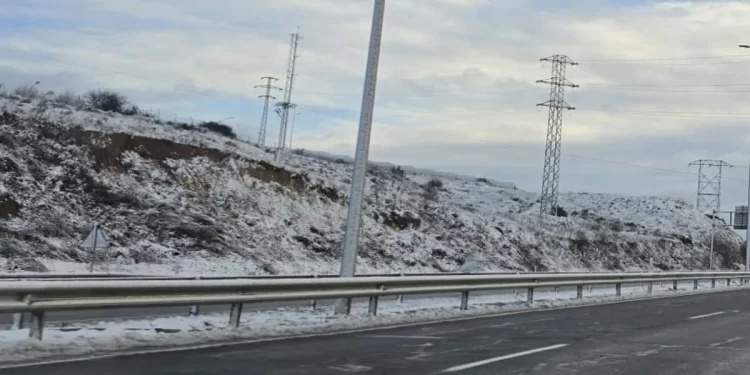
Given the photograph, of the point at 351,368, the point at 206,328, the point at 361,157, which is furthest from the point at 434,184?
the point at 351,368

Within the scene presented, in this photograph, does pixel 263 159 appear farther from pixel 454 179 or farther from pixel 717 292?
pixel 454 179

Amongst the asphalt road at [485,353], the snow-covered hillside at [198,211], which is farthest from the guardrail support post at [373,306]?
the snow-covered hillside at [198,211]

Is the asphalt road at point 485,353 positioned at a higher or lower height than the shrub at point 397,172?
lower

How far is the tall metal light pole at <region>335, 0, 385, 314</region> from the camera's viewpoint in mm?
16844

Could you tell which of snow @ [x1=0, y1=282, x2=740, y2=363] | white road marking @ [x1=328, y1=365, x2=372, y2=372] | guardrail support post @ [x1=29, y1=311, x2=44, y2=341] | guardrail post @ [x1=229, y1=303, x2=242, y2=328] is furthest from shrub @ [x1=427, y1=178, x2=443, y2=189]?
guardrail support post @ [x1=29, y1=311, x2=44, y2=341]

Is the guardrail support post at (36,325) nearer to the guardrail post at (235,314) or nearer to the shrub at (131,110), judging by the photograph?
the guardrail post at (235,314)

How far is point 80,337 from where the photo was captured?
11.2m

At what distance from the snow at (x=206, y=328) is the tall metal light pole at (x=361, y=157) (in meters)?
0.99

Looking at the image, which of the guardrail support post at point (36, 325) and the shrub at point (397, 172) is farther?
the shrub at point (397, 172)

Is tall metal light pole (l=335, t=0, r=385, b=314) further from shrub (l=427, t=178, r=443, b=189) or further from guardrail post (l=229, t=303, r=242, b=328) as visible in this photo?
shrub (l=427, t=178, r=443, b=189)

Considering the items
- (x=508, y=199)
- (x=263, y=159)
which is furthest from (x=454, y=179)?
(x=263, y=159)

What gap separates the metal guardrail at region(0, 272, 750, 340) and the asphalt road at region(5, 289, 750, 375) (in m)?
1.18

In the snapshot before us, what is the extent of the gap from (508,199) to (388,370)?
82.3 metres

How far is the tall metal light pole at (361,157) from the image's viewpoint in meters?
16.8
